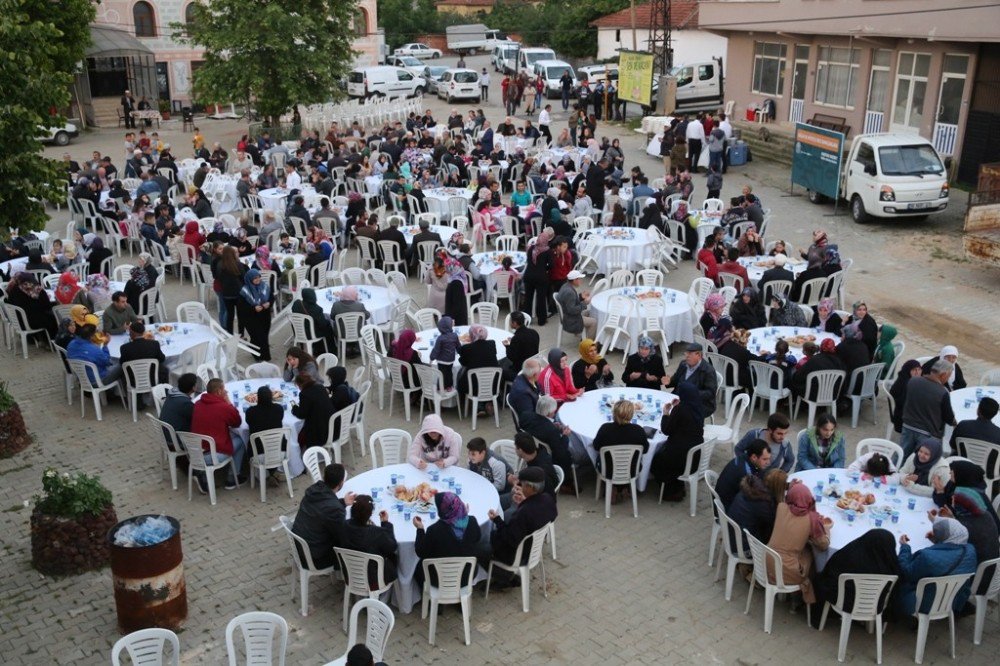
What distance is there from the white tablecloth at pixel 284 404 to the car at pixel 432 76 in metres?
34.8

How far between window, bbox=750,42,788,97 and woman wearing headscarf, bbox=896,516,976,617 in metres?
25.3

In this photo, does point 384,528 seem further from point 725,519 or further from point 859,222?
point 859,222

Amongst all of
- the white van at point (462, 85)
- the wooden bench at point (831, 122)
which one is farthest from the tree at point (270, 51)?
the wooden bench at point (831, 122)

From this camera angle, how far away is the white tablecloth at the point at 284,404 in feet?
31.7

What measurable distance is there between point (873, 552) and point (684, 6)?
39.4 m

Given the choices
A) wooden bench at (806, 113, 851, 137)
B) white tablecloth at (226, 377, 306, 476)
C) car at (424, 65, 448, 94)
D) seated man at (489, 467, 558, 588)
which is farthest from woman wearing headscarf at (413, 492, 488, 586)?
car at (424, 65, 448, 94)

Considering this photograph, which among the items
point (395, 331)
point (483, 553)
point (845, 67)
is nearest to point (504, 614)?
point (483, 553)

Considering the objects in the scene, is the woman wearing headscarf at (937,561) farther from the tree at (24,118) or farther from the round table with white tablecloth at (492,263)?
the tree at (24,118)

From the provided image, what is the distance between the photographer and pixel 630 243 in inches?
618

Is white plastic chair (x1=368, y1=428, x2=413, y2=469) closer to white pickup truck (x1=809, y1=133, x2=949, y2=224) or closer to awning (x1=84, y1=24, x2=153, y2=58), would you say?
white pickup truck (x1=809, y1=133, x2=949, y2=224)

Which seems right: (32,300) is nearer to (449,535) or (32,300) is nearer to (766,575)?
(449,535)

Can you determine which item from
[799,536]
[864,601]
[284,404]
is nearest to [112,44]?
[284,404]

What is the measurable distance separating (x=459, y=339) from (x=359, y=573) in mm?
4448

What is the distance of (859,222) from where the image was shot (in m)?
20.1
